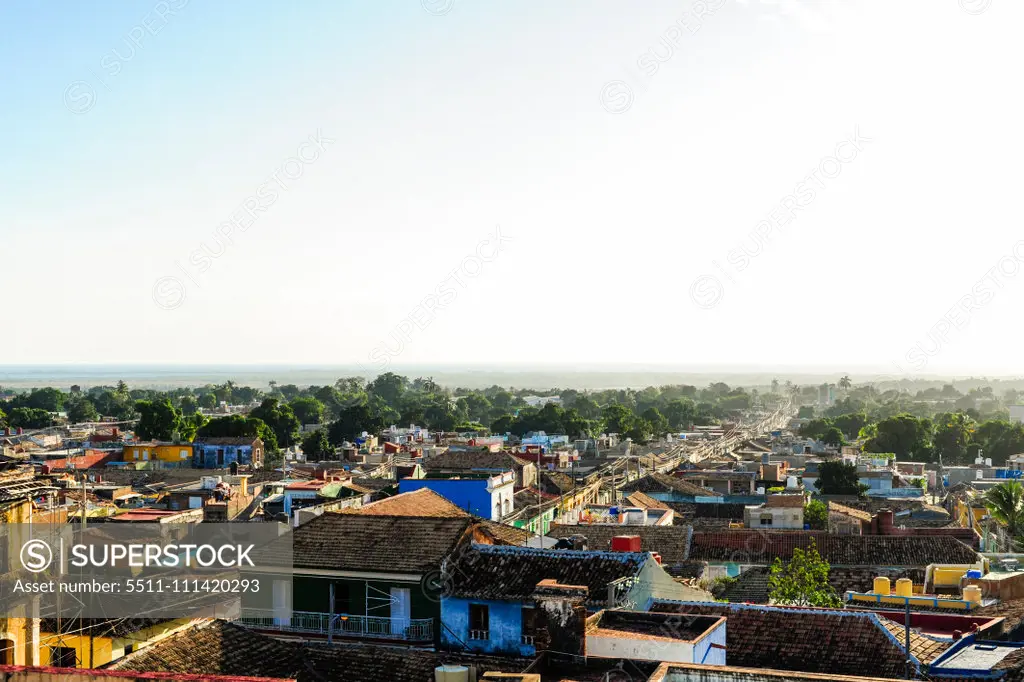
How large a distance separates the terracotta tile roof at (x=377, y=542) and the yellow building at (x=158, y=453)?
5881 centimetres

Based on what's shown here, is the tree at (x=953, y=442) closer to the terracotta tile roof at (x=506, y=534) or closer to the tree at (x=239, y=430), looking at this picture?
the tree at (x=239, y=430)

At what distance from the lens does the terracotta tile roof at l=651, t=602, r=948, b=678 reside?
1841cm

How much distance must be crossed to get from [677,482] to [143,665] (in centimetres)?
4704

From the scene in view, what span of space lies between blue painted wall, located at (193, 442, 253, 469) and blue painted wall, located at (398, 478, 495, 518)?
155 ft

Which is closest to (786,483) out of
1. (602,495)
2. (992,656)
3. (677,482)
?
(677,482)

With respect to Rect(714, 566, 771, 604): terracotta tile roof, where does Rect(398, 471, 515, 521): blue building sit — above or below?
above

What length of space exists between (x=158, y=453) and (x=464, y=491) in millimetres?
46969

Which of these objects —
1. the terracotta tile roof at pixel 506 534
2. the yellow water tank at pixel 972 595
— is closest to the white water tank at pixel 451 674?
the terracotta tile roof at pixel 506 534

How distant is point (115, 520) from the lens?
102 feet

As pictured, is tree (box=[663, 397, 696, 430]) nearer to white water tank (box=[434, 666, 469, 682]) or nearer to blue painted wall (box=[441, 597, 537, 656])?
blue painted wall (box=[441, 597, 537, 656])

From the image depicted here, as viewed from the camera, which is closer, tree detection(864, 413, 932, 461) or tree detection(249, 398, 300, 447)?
tree detection(864, 413, 932, 461)

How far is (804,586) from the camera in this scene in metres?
28.6

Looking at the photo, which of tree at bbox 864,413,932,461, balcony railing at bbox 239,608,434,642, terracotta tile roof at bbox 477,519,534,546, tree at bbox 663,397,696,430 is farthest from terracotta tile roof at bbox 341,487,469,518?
tree at bbox 663,397,696,430

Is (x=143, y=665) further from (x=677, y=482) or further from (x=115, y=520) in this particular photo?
(x=677, y=482)
